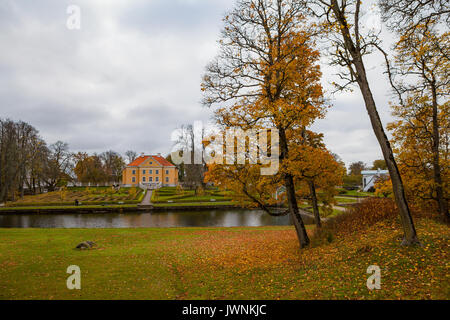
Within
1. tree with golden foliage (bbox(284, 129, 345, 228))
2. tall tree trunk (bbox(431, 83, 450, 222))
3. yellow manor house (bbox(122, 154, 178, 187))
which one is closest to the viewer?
tree with golden foliage (bbox(284, 129, 345, 228))

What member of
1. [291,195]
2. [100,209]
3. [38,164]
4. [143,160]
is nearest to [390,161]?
[291,195]

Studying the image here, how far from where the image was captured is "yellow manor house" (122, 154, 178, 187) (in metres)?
62.6

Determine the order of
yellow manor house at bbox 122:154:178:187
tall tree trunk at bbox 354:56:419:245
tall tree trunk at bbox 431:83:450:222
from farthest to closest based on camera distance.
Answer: yellow manor house at bbox 122:154:178:187 → tall tree trunk at bbox 431:83:450:222 → tall tree trunk at bbox 354:56:419:245

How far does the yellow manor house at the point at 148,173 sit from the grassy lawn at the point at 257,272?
5467 cm

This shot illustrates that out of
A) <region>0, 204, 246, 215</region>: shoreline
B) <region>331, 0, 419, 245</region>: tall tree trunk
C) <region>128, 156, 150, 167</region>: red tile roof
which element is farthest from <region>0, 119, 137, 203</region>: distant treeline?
<region>331, 0, 419, 245</region>: tall tree trunk

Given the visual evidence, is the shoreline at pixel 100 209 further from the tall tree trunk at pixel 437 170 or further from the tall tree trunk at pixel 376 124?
the tall tree trunk at pixel 376 124

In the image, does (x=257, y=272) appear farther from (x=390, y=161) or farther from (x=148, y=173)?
(x=148, y=173)

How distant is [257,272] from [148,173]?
59816mm

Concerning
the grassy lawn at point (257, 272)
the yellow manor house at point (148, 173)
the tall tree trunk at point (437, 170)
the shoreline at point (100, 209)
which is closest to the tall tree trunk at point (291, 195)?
the grassy lawn at point (257, 272)

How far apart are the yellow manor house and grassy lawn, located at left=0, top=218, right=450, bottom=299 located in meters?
54.7

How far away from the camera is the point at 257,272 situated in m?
6.77

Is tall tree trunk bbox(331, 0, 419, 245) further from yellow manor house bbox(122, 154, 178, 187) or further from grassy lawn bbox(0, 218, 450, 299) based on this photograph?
yellow manor house bbox(122, 154, 178, 187)

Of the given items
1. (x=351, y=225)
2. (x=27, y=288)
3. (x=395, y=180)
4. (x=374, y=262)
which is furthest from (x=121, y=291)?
(x=351, y=225)

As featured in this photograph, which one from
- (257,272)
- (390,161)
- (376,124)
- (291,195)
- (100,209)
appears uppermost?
(376,124)
